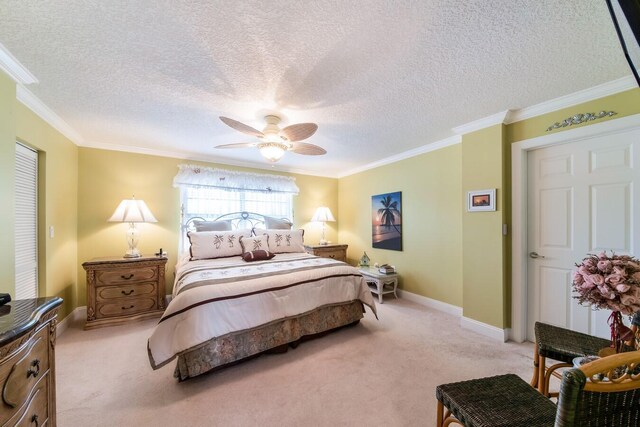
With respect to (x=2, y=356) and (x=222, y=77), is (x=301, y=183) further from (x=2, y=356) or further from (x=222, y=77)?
(x=2, y=356)

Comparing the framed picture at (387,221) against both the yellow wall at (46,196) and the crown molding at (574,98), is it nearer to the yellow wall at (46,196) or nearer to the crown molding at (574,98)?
the crown molding at (574,98)

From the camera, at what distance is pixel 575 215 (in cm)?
233

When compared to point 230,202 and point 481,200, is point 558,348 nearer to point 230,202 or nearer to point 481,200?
point 481,200

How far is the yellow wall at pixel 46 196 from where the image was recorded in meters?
1.72

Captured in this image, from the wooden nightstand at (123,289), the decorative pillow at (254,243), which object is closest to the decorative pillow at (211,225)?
the decorative pillow at (254,243)

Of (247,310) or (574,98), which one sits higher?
(574,98)

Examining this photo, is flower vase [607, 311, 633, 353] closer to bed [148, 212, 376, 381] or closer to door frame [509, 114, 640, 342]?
door frame [509, 114, 640, 342]

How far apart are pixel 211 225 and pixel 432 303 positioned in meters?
3.70

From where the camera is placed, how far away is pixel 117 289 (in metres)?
3.04

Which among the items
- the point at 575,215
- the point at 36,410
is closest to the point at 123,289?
the point at 36,410

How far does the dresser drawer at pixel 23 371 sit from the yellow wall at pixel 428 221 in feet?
12.8

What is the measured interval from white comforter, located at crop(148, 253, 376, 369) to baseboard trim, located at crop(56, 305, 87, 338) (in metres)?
1.61

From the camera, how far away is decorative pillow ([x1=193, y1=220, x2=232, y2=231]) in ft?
12.3

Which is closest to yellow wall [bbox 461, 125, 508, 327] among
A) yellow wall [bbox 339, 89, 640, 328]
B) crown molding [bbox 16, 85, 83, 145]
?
yellow wall [bbox 339, 89, 640, 328]
